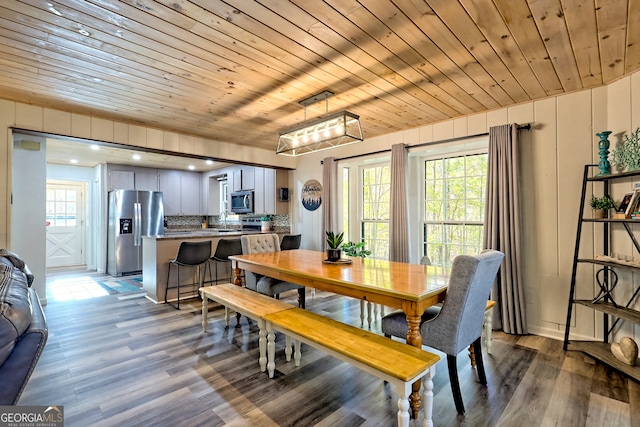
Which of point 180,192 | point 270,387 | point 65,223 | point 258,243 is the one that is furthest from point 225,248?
point 65,223

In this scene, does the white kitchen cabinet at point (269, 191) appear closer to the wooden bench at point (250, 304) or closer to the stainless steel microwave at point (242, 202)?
the stainless steel microwave at point (242, 202)

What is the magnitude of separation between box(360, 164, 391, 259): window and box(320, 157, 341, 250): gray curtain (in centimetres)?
49

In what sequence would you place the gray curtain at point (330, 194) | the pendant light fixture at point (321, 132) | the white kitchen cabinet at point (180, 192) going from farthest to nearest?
the white kitchen cabinet at point (180, 192)
the gray curtain at point (330, 194)
the pendant light fixture at point (321, 132)

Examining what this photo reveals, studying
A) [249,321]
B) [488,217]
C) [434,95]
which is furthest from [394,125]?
[249,321]

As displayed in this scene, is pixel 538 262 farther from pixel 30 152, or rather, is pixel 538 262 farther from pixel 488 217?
pixel 30 152

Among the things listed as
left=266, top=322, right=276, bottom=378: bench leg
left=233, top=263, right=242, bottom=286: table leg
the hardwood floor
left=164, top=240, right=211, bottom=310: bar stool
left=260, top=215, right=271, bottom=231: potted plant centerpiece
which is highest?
left=260, top=215, right=271, bottom=231: potted plant centerpiece

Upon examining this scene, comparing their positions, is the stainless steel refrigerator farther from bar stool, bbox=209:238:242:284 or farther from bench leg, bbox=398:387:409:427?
bench leg, bbox=398:387:409:427

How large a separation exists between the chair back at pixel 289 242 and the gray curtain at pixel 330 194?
471 mm

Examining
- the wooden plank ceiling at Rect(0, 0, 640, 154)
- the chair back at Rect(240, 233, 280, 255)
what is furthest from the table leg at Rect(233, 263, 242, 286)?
the wooden plank ceiling at Rect(0, 0, 640, 154)

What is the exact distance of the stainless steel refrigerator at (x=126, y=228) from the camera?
20.7ft

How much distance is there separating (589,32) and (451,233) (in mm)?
2589

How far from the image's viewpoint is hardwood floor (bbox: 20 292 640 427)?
190 cm

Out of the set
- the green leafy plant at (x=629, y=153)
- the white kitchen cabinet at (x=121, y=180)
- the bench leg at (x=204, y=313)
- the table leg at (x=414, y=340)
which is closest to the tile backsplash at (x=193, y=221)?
the white kitchen cabinet at (x=121, y=180)

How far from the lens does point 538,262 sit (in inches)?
127
